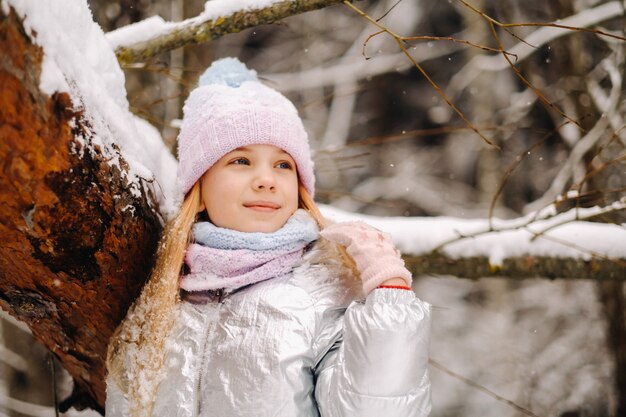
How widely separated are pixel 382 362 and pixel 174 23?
1.52 m

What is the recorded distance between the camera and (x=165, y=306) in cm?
149

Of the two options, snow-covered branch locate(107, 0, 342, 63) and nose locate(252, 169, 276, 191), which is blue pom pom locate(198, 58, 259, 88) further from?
nose locate(252, 169, 276, 191)

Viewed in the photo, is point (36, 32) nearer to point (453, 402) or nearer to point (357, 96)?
point (453, 402)

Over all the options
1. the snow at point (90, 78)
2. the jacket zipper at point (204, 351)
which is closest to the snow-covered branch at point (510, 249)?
the jacket zipper at point (204, 351)

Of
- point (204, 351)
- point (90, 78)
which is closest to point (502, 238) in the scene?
point (204, 351)

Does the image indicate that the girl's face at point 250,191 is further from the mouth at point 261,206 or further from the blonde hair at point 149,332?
the blonde hair at point 149,332

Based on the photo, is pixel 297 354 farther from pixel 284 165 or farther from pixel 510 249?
pixel 510 249

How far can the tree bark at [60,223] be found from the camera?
1.02 metres

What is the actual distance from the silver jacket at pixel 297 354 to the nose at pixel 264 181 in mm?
285

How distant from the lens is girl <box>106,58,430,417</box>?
52.9 inches

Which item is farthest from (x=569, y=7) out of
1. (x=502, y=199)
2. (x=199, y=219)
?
(x=199, y=219)

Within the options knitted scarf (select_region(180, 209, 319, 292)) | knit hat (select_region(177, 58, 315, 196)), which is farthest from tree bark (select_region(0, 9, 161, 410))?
knit hat (select_region(177, 58, 315, 196))

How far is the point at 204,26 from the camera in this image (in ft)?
6.30

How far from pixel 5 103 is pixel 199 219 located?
857 mm
